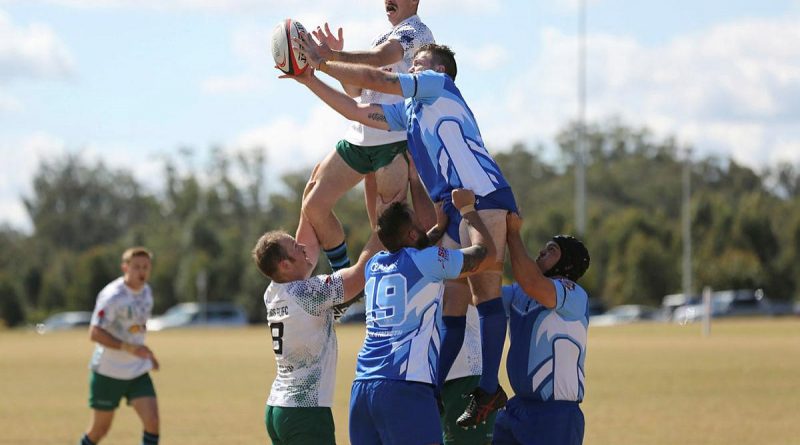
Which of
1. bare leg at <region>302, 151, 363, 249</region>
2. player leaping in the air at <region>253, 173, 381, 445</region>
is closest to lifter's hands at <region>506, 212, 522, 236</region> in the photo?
player leaping in the air at <region>253, 173, 381, 445</region>

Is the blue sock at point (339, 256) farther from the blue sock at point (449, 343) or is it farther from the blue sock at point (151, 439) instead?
the blue sock at point (151, 439)

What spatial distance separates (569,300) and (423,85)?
1.73 m

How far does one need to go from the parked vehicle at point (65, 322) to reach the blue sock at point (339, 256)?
71.4 meters

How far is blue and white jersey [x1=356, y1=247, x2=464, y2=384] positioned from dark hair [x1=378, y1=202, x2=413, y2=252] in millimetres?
88

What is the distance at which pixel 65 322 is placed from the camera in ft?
269

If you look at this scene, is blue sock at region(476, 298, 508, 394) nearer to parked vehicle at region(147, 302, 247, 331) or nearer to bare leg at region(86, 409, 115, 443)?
bare leg at region(86, 409, 115, 443)

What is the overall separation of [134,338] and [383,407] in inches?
309

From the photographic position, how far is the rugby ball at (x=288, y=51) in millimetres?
8922

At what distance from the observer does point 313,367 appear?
8914mm

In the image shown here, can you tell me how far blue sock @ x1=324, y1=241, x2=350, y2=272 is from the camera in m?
10.4

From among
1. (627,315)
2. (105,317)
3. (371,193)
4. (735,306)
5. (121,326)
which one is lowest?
(627,315)

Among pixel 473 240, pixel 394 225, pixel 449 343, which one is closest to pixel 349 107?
pixel 394 225


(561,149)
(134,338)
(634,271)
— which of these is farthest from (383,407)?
(561,149)

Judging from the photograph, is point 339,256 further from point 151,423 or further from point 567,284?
point 151,423
